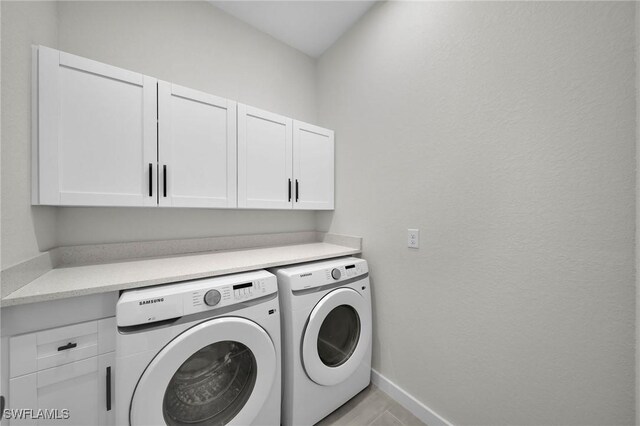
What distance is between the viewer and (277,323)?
1.21 m

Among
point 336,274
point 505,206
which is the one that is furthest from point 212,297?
point 505,206

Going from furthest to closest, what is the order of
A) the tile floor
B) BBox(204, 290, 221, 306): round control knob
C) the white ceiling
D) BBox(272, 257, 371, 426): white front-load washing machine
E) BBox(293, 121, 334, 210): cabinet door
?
BBox(293, 121, 334, 210): cabinet door
the white ceiling
the tile floor
BBox(272, 257, 371, 426): white front-load washing machine
BBox(204, 290, 221, 306): round control knob

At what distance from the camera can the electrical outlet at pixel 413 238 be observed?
144cm

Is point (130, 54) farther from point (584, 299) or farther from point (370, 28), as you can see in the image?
point (584, 299)

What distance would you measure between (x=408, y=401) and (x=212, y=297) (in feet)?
4.67

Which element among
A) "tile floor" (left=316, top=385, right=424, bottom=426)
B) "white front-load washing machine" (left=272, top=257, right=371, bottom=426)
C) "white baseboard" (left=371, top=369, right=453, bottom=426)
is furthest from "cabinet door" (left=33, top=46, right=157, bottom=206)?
"white baseboard" (left=371, top=369, right=453, bottom=426)

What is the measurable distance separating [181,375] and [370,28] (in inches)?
98.0

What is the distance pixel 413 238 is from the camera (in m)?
1.46

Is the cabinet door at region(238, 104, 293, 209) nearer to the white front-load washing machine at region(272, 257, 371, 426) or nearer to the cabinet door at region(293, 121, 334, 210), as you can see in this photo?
the cabinet door at region(293, 121, 334, 210)

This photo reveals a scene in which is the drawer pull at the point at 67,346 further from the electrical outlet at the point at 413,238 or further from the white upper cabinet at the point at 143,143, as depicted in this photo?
the electrical outlet at the point at 413,238

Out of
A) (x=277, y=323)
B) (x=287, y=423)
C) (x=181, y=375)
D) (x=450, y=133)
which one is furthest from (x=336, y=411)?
(x=450, y=133)

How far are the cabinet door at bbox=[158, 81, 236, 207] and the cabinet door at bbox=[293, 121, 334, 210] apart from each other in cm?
52

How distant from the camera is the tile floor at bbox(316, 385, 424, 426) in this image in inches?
54.6

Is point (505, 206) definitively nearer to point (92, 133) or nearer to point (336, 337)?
point (336, 337)
